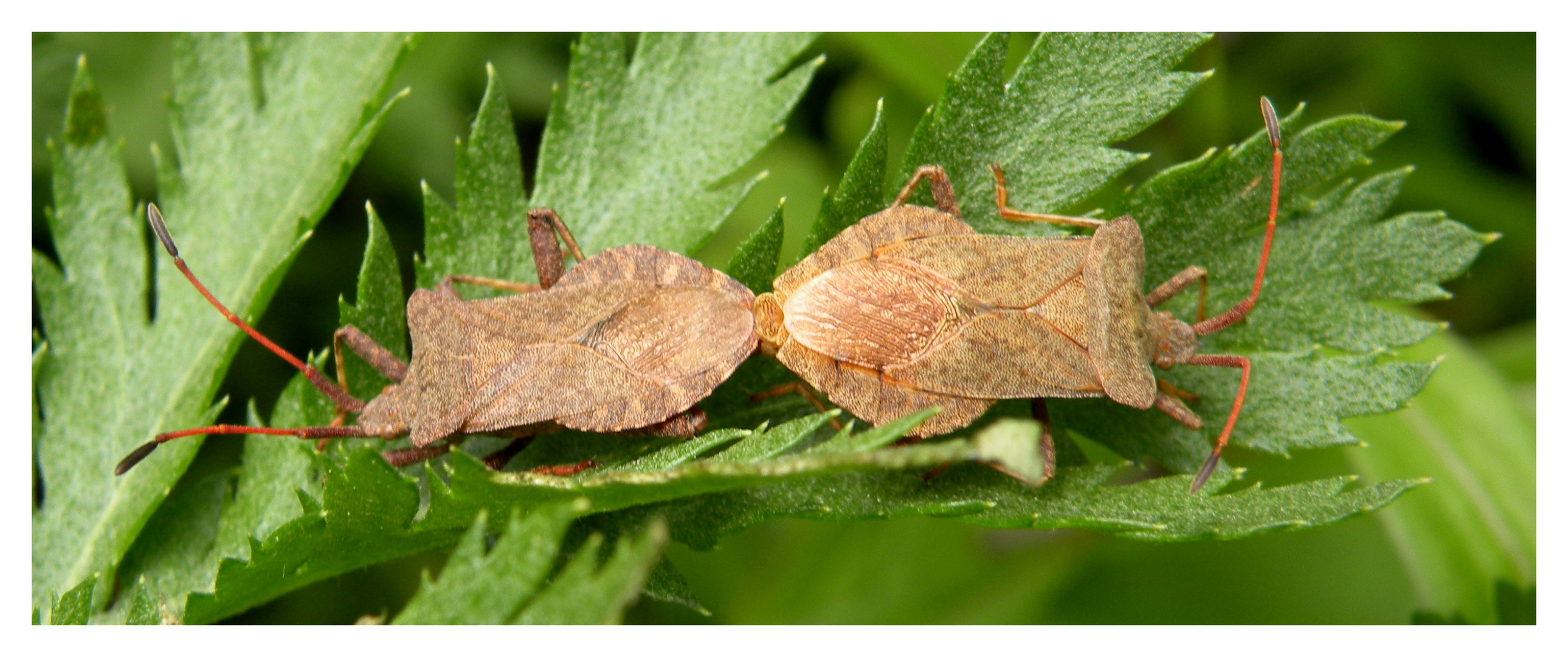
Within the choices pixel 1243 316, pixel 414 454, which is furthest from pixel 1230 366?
pixel 414 454

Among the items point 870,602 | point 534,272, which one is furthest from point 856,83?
point 870,602

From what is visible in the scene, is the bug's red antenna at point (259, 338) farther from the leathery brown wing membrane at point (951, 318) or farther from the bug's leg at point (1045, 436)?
the bug's leg at point (1045, 436)

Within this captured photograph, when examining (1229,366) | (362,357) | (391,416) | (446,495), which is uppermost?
(1229,366)

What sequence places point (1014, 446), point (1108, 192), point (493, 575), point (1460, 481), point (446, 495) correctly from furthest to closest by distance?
point (1108, 192) → point (1460, 481) → point (446, 495) → point (493, 575) → point (1014, 446)

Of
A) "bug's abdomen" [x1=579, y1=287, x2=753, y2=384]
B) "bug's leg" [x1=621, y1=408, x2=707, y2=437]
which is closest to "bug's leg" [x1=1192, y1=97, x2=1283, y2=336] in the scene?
"bug's abdomen" [x1=579, y1=287, x2=753, y2=384]

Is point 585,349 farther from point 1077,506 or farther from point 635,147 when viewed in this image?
point 1077,506

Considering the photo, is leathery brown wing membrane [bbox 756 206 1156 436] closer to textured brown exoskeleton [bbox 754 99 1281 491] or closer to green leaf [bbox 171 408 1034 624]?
textured brown exoskeleton [bbox 754 99 1281 491]

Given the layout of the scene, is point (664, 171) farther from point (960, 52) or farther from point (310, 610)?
point (310, 610)

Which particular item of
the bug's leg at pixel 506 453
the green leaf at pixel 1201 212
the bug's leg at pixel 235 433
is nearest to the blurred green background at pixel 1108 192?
the green leaf at pixel 1201 212
